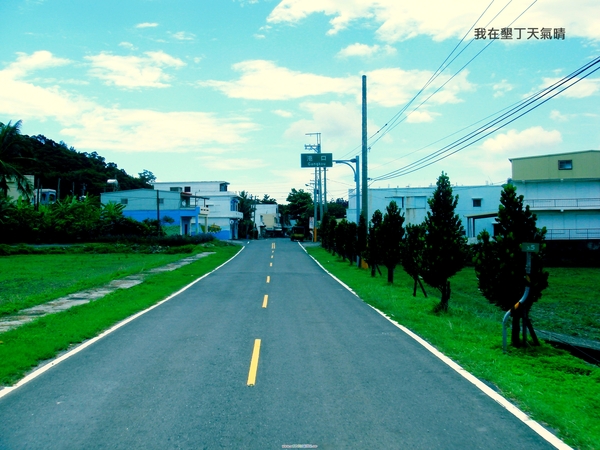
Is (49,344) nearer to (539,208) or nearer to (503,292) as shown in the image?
(503,292)

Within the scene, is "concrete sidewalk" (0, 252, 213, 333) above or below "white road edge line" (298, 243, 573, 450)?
below

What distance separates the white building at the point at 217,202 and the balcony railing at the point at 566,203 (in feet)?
172

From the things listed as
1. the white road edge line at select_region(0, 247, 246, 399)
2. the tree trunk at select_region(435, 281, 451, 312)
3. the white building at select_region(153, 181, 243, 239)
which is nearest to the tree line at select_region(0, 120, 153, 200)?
the white building at select_region(153, 181, 243, 239)

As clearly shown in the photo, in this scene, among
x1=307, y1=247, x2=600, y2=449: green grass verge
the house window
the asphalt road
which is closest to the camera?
the asphalt road

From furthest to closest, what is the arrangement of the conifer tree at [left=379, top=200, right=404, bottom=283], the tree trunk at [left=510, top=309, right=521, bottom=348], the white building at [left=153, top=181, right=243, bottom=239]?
the white building at [left=153, top=181, right=243, bottom=239] < the conifer tree at [left=379, top=200, right=404, bottom=283] < the tree trunk at [left=510, top=309, right=521, bottom=348]

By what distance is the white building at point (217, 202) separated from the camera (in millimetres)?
87500

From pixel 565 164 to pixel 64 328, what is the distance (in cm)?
4438

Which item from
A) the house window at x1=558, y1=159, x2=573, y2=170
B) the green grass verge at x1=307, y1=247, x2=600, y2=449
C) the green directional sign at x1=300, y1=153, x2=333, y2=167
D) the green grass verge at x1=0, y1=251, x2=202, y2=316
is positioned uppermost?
the house window at x1=558, y1=159, x2=573, y2=170

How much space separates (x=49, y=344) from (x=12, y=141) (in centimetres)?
4062

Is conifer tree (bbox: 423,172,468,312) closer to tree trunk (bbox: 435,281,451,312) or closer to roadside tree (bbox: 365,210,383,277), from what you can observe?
tree trunk (bbox: 435,281,451,312)

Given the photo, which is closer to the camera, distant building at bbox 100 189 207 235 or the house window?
the house window

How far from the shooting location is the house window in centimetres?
4525

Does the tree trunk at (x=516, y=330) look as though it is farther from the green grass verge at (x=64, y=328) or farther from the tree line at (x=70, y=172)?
the tree line at (x=70, y=172)

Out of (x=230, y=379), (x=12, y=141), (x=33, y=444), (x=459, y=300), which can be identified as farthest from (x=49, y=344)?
(x=12, y=141)
